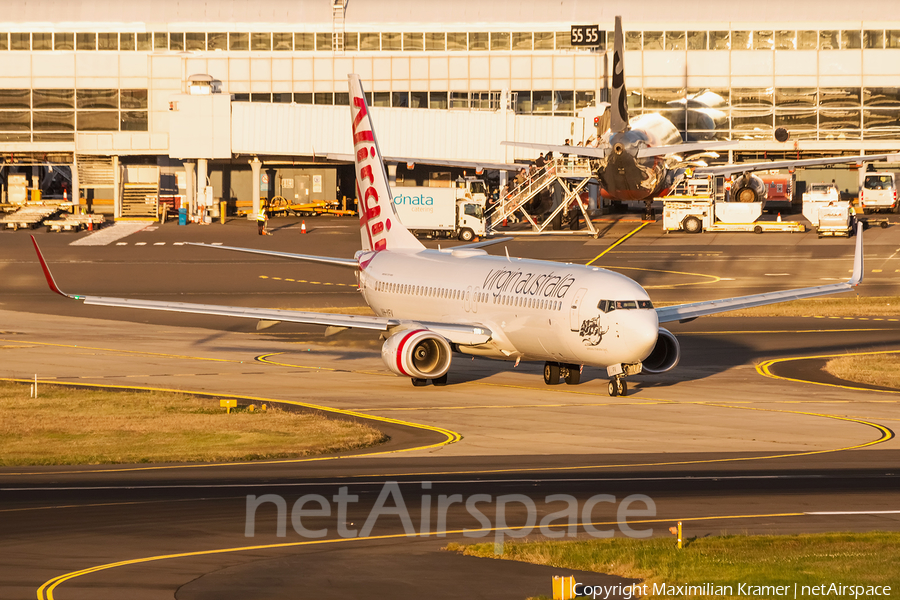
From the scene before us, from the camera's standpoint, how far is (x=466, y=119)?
11319cm

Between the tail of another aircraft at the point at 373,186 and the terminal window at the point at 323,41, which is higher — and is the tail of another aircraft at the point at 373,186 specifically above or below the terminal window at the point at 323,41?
below

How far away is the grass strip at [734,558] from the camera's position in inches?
718


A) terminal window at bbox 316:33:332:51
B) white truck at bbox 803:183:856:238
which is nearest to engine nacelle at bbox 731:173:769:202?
white truck at bbox 803:183:856:238

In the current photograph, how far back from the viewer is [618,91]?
86750 mm

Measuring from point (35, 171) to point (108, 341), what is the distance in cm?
7824

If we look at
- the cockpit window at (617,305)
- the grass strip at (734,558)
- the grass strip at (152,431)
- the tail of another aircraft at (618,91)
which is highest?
the tail of another aircraft at (618,91)

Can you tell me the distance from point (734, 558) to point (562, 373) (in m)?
25.7

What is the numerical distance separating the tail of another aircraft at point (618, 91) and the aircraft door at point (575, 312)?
48.8m

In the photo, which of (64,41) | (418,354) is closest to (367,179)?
(418,354)

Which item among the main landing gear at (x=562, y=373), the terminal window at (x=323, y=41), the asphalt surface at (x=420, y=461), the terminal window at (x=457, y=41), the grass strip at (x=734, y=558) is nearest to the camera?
the grass strip at (x=734, y=558)

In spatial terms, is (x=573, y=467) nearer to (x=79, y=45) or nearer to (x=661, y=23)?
(x=661, y=23)

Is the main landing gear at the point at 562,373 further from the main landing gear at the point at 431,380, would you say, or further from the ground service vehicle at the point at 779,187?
the ground service vehicle at the point at 779,187

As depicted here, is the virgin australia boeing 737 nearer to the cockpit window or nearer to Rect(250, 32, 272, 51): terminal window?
the cockpit window

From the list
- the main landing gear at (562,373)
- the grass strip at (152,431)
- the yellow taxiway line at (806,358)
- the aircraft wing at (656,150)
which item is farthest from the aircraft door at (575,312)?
the aircraft wing at (656,150)
